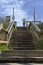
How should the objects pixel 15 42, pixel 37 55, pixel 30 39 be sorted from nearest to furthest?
pixel 37 55, pixel 15 42, pixel 30 39

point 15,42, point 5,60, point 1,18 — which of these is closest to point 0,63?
point 5,60

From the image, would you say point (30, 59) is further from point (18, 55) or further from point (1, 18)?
point (1, 18)

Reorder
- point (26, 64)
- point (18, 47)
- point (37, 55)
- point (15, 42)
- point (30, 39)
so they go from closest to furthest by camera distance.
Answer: point (26, 64)
point (37, 55)
point (18, 47)
point (15, 42)
point (30, 39)

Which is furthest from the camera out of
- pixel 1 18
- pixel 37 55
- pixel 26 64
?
pixel 1 18

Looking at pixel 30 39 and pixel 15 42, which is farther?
pixel 30 39

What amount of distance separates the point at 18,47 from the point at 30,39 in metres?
2.35

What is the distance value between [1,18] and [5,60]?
20.5 meters

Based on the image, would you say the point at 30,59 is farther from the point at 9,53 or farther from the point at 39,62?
the point at 9,53

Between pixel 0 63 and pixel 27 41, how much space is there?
5627 mm

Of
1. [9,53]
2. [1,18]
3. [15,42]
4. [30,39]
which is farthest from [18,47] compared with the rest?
[1,18]

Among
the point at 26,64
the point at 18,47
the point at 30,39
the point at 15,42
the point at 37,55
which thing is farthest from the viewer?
the point at 30,39

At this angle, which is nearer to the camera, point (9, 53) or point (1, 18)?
point (9, 53)

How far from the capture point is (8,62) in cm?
893

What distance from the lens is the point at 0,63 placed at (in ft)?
29.1
